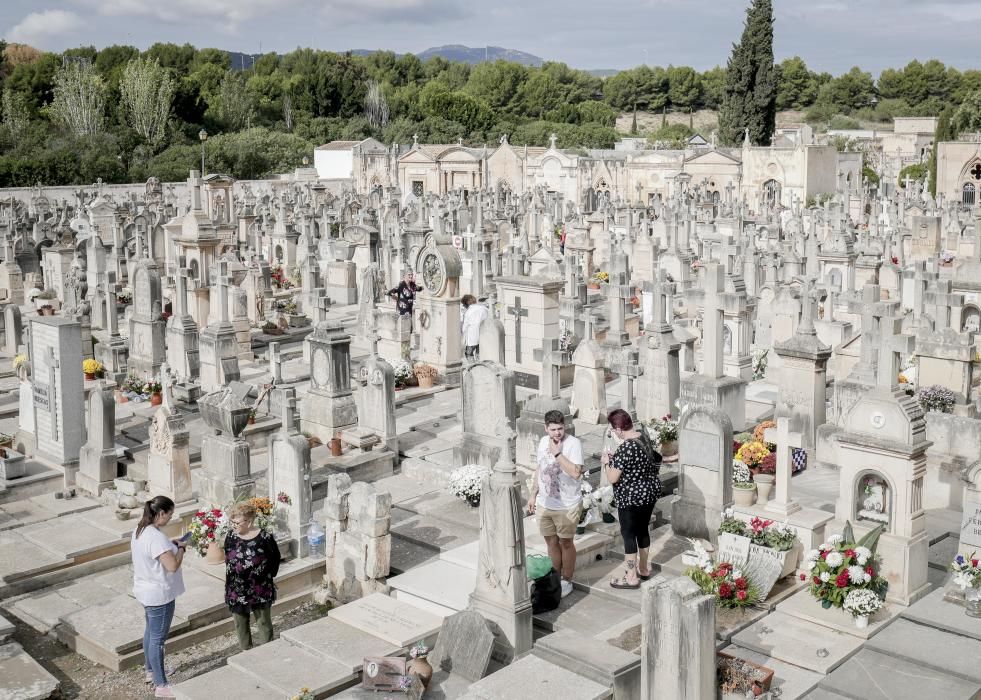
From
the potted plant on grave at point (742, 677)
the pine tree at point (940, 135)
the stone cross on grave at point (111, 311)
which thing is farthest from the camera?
the pine tree at point (940, 135)

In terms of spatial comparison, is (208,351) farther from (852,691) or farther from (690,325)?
(852,691)

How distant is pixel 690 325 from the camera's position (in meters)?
19.9

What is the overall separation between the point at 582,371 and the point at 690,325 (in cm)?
694

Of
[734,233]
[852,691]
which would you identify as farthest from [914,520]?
[734,233]

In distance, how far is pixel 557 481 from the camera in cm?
814

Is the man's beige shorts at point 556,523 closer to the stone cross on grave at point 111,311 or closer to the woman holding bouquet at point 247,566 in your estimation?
the woman holding bouquet at point 247,566

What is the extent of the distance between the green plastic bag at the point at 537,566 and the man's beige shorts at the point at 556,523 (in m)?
0.20

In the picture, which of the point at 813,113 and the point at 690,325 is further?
the point at 813,113

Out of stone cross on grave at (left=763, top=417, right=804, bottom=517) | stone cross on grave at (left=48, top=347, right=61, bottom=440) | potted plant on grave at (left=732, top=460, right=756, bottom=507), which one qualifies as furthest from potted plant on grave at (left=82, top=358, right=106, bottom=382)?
stone cross on grave at (left=763, top=417, right=804, bottom=517)

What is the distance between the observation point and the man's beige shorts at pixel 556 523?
8.12 m

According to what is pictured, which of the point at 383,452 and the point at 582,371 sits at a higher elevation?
the point at 582,371

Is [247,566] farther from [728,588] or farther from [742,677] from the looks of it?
[728,588]

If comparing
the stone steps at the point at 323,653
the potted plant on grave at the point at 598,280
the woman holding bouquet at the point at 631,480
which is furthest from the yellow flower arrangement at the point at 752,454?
the potted plant on grave at the point at 598,280

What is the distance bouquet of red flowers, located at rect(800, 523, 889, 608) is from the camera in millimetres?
7848
